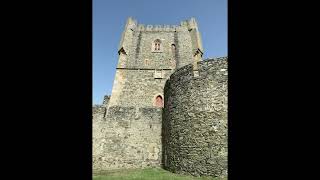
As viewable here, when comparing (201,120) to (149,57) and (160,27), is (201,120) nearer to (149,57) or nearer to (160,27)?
(149,57)

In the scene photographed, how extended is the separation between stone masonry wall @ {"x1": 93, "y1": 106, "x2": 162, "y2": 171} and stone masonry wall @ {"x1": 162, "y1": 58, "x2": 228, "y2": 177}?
2.98m

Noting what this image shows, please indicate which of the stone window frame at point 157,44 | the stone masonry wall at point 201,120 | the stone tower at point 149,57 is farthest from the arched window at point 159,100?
→ the stone masonry wall at point 201,120

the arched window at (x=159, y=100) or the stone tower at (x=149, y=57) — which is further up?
the stone tower at (x=149, y=57)

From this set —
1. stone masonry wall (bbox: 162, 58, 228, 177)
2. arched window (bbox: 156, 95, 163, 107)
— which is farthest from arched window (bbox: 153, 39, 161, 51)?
stone masonry wall (bbox: 162, 58, 228, 177)

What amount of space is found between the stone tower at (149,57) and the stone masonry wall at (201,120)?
12.3 m

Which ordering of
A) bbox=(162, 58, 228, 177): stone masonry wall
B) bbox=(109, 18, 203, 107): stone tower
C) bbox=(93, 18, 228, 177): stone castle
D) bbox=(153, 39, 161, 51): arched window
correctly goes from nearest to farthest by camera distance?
1. bbox=(162, 58, 228, 177): stone masonry wall
2. bbox=(93, 18, 228, 177): stone castle
3. bbox=(109, 18, 203, 107): stone tower
4. bbox=(153, 39, 161, 51): arched window

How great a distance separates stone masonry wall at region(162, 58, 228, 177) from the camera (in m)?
9.38

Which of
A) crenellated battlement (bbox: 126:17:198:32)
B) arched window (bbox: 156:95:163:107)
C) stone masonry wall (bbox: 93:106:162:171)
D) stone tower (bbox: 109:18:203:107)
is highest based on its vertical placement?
crenellated battlement (bbox: 126:17:198:32)

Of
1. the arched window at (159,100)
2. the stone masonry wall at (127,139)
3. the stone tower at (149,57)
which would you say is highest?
the stone tower at (149,57)

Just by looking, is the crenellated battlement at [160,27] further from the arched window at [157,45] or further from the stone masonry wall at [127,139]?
the stone masonry wall at [127,139]

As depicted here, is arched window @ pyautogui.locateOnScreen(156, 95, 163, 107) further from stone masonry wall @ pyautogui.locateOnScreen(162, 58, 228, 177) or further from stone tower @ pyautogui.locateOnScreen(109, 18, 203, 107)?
stone masonry wall @ pyautogui.locateOnScreen(162, 58, 228, 177)

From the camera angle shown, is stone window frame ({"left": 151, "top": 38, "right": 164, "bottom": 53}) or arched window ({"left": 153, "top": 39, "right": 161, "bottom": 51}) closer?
stone window frame ({"left": 151, "top": 38, "right": 164, "bottom": 53})

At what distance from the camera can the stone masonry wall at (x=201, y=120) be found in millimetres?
9375
